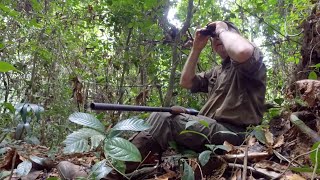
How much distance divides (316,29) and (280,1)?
305 centimetres

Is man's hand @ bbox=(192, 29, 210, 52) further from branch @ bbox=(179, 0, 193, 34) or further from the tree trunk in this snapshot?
branch @ bbox=(179, 0, 193, 34)

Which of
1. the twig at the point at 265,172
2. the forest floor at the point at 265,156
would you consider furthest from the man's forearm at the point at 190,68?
the twig at the point at 265,172

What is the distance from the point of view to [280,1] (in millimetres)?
5598

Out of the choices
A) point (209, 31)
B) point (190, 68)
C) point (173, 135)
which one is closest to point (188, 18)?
point (190, 68)

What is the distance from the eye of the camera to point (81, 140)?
172cm

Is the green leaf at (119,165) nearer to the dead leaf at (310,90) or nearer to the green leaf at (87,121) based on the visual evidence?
the green leaf at (87,121)

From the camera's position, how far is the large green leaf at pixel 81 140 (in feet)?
5.46

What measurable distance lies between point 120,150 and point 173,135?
0.67 m

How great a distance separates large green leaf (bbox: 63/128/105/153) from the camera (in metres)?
1.66

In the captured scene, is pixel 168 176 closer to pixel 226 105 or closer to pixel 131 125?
pixel 131 125

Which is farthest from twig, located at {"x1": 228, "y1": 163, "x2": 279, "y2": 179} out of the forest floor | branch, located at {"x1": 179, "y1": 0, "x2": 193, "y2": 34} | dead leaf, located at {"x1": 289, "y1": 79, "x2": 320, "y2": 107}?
branch, located at {"x1": 179, "y1": 0, "x2": 193, "y2": 34}

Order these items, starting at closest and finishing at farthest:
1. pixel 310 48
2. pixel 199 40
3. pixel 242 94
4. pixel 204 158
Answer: pixel 204 158
pixel 242 94
pixel 310 48
pixel 199 40

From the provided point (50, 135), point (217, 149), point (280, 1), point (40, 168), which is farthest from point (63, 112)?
point (280, 1)

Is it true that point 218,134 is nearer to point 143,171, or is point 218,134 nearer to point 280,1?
point 143,171
